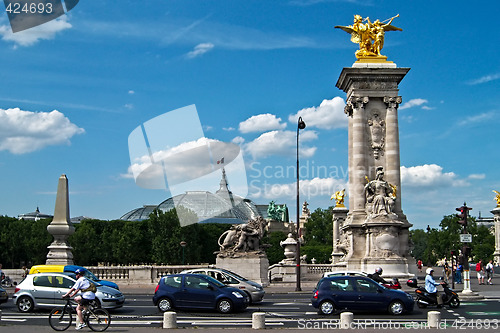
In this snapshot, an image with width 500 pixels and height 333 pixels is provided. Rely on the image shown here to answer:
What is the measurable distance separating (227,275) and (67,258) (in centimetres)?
1661

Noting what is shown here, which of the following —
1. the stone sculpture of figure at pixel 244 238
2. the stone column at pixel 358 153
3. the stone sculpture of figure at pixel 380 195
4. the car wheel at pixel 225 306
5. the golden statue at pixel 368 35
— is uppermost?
the golden statue at pixel 368 35

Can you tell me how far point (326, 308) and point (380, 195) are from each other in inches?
730

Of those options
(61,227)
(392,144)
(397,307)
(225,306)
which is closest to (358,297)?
(397,307)

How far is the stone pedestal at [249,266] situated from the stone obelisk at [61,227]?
9666 mm

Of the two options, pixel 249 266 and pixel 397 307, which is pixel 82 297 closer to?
pixel 397 307

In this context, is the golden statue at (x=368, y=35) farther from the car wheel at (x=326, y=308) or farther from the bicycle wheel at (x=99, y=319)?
the bicycle wheel at (x=99, y=319)

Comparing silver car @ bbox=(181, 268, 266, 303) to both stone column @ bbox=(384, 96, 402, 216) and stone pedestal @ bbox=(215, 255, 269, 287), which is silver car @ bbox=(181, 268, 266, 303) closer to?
stone pedestal @ bbox=(215, 255, 269, 287)

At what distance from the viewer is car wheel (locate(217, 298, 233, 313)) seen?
22469 mm

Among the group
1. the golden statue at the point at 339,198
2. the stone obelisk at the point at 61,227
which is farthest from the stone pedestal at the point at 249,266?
the golden statue at the point at 339,198

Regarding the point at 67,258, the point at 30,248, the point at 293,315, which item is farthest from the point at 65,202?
the point at 30,248

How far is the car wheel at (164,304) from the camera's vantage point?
22.9m

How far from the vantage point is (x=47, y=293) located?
23.4m

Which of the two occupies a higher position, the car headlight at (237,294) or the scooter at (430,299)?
the car headlight at (237,294)

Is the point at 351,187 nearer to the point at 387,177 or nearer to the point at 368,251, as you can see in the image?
the point at 387,177
